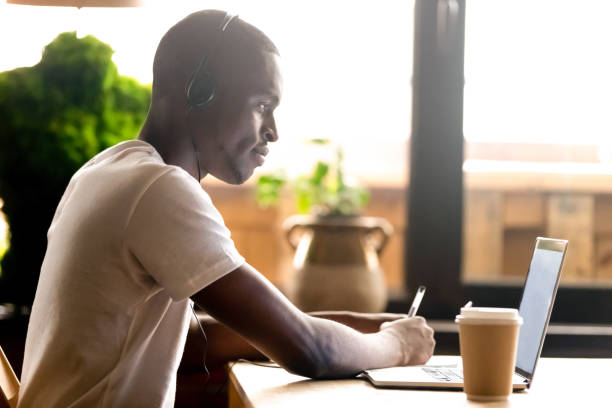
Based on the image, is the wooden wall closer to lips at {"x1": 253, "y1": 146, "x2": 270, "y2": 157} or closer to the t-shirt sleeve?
lips at {"x1": 253, "y1": 146, "x2": 270, "y2": 157}

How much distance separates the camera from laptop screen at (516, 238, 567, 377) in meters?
1.32

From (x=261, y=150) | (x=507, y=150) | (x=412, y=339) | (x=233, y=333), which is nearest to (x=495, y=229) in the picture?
(x=507, y=150)

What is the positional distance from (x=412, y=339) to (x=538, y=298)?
0.22 metres

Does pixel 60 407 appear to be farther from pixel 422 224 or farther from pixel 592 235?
pixel 592 235

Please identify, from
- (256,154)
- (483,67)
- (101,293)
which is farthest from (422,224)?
(101,293)

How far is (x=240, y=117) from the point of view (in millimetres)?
1424

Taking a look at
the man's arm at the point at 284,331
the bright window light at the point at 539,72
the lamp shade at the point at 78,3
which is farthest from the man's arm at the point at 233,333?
the bright window light at the point at 539,72

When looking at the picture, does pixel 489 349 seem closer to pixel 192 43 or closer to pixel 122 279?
pixel 122 279

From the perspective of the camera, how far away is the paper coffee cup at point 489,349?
1169 millimetres

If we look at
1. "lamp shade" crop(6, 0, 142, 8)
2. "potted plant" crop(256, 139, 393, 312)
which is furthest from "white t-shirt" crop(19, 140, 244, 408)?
"potted plant" crop(256, 139, 393, 312)

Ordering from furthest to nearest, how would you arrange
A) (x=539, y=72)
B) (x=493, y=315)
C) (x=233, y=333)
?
(x=539, y=72) → (x=233, y=333) → (x=493, y=315)

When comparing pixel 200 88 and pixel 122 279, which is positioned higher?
pixel 200 88

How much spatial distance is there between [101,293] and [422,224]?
1.94 m

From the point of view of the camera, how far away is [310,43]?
3.05 meters
